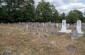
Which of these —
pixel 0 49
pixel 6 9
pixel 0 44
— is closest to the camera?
pixel 0 49

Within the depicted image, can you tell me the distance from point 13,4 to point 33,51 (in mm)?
46203

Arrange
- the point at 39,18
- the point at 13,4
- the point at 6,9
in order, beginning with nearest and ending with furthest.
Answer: the point at 6,9
the point at 13,4
the point at 39,18

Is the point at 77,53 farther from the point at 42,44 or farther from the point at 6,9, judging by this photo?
the point at 6,9

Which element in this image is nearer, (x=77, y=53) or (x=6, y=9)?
(x=77, y=53)

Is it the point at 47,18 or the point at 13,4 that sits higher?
the point at 13,4

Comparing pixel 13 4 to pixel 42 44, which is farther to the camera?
pixel 13 4

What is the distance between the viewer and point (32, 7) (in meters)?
57.9

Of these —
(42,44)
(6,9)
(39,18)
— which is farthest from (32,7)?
(42,44)

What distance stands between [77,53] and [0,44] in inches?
174

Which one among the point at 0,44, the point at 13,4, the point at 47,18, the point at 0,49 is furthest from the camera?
the point at 47,18

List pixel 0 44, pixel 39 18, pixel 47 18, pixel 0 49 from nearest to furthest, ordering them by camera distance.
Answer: pixel 0 49, pixel 0 44, pixel 39 18, pixel 47 18

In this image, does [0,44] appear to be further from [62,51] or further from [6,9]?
[6,9]

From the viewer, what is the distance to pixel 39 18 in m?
60.9

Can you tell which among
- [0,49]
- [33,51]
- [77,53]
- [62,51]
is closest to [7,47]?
[0,49]
